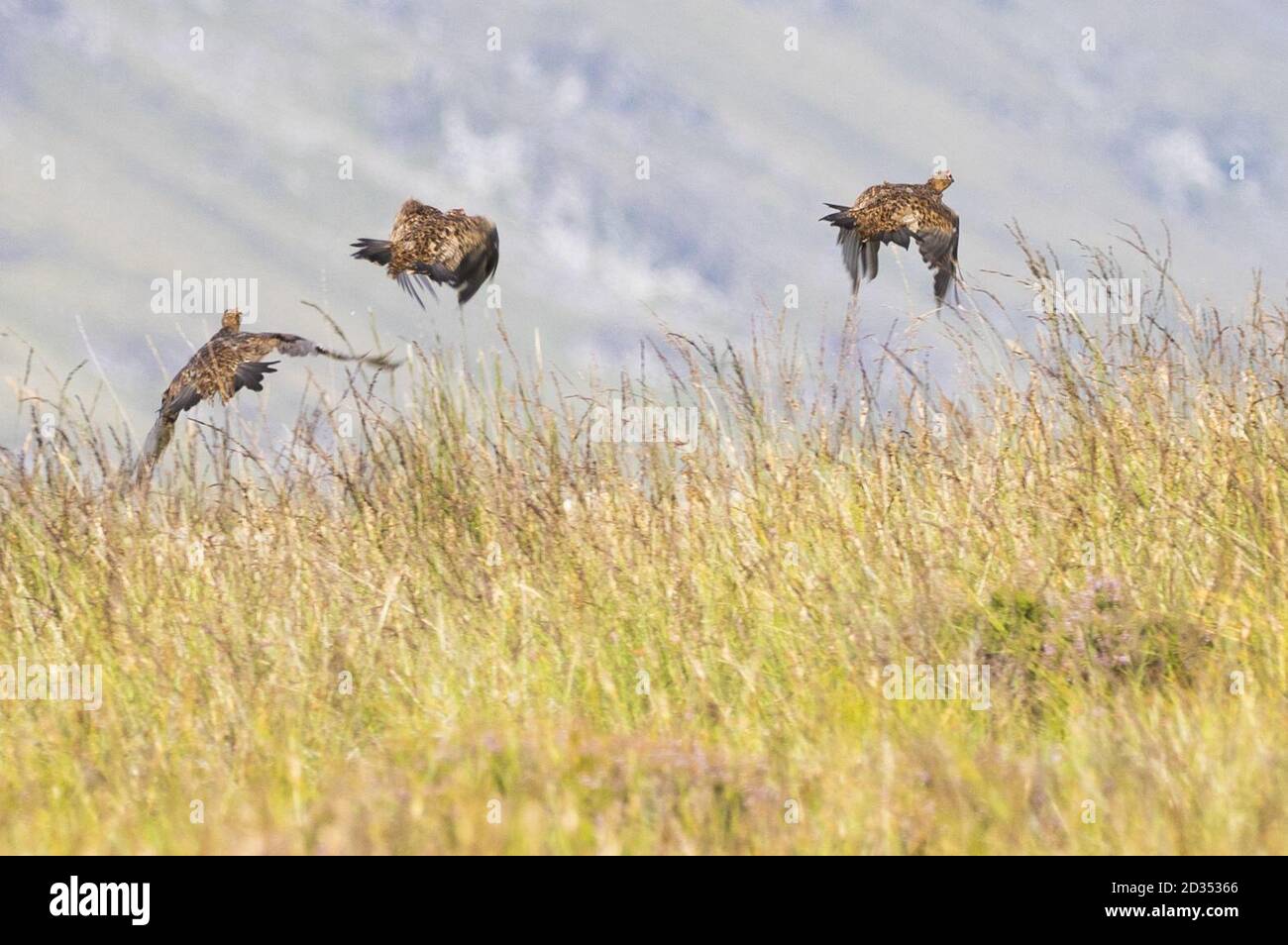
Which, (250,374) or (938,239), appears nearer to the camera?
(250,374)

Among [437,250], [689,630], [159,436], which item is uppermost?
[437,250]

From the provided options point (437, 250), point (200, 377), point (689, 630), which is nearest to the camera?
point (689, 630)

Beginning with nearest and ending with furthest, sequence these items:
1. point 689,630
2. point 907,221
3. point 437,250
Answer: point 689,630 < point 437,250 < point 907,221

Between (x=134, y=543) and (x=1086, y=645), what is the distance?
389 centimetres

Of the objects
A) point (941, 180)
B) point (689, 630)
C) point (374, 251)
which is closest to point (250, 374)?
point (374, 251)

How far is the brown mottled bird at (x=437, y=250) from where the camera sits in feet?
26.3

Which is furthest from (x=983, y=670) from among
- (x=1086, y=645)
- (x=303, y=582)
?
(x=303, y=582)

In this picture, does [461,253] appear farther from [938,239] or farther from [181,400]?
[938,239]

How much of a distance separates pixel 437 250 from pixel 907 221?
127 inches

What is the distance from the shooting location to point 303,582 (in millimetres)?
4980

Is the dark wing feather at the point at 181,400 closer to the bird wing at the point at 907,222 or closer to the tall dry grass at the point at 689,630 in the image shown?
the tall dry grass at the point at 689,630

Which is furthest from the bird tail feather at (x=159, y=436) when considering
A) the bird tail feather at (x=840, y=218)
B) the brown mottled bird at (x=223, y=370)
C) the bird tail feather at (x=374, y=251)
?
the bird tail feather at (x=840, y=218)

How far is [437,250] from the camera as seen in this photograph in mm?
8070
